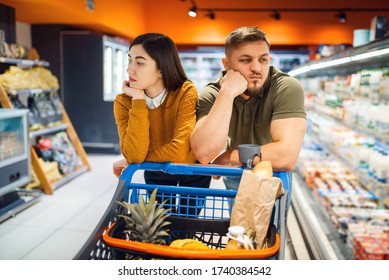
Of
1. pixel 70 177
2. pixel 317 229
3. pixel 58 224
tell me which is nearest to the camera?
pixel 317 229

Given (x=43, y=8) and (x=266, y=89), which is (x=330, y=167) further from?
(x=43, y=8)

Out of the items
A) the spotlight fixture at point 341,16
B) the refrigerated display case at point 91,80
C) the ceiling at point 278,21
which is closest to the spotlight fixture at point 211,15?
the ceiling at point 278,21

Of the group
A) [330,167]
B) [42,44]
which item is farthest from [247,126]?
[42,44]

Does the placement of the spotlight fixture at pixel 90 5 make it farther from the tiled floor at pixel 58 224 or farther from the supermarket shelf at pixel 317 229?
the supermarket shelf at pixel 317 229

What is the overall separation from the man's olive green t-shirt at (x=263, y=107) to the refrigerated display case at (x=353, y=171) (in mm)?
929

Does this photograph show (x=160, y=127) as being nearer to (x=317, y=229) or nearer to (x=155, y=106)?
(x=155, y=106)

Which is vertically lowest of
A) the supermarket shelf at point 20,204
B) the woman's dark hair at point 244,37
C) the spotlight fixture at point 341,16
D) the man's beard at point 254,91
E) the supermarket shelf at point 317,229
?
the supermarket shelf at point 20,204

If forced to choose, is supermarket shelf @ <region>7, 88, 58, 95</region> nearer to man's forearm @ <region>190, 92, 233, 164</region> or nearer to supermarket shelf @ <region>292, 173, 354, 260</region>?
supermarket shelf @ <region>292, 173, 354, 260</region>

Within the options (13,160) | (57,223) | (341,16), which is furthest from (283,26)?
(57,223)

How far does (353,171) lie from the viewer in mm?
3084

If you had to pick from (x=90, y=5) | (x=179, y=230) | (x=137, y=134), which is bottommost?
(x=179, y=230)

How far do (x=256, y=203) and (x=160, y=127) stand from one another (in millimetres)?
521

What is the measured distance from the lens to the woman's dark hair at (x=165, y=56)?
134 centimetres

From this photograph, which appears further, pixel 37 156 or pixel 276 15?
pixel 276 15
